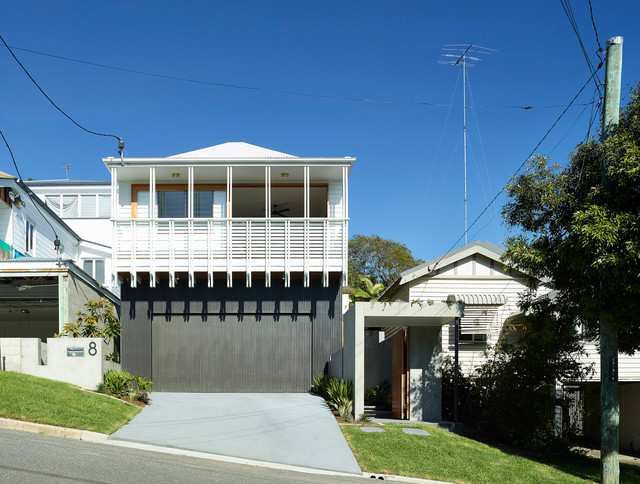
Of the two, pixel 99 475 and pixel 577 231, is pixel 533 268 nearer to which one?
pixel 577 231

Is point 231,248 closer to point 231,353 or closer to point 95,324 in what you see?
point 231,353

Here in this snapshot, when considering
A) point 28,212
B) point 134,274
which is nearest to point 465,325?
point 134,274

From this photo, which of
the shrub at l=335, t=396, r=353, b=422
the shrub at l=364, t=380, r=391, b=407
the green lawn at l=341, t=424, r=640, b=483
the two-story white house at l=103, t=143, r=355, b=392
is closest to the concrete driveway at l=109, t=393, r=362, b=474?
the shrub at l=335, t=396, r=353, b=422

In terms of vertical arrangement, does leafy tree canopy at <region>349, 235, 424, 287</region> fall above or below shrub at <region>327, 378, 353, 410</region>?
above

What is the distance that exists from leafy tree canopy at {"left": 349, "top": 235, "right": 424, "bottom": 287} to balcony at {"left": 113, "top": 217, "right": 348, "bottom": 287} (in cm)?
3214

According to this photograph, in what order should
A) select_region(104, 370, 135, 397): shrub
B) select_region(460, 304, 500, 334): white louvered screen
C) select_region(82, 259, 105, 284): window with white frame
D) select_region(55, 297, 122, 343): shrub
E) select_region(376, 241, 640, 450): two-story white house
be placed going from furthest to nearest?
select_region(82, 259, 105, 284): window with white frame → select_region(376, 241, 640, 450): two-story white house → select_region(460, 304, 500, 334): white louvered screen → select_region(55, 297, 122, 343): shrub → select_region(104, 370, 135, 397): shrub

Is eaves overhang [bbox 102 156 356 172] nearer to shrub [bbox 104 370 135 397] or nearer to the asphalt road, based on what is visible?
shrub [bbox 104 370 135 397]

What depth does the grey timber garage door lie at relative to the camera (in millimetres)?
19922

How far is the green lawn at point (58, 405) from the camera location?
12.6 meters

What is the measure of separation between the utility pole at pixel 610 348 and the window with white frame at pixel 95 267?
21974 millimetres

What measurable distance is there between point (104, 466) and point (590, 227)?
8910 millimetres

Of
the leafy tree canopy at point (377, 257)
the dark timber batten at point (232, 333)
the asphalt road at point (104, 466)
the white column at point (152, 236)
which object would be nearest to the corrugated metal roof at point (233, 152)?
the white column at point (152, 236)

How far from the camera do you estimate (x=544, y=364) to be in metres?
16.1

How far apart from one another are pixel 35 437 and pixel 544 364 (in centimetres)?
1106
